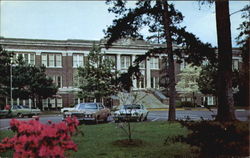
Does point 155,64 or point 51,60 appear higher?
point 51,60

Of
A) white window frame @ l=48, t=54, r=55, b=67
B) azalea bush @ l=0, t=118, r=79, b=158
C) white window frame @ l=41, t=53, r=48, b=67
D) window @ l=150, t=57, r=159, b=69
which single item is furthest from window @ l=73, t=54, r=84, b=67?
azalea bush @ l=0, t=118, r=79, b=158

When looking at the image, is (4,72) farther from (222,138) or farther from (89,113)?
(222,138)

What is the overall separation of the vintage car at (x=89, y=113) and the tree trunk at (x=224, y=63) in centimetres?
1018

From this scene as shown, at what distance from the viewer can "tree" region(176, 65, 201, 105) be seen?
4859 cm

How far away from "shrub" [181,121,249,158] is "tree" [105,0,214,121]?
35.1 feet

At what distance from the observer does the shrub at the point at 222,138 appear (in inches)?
222

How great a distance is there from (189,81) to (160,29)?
103 feet

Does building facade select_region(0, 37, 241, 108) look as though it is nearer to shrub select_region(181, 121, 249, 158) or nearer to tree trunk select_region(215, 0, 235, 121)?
tree trunk select_region(215, 0, 235, 121)

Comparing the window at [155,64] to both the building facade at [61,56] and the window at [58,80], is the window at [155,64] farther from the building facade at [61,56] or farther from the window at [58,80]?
the window at [58,80]

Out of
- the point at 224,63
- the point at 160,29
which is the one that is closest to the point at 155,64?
the point at 160,29

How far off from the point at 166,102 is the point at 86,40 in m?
16.9

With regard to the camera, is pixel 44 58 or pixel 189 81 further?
pixel 189 81

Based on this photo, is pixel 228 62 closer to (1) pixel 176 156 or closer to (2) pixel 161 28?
(1) pixel 176 156

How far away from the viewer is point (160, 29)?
19.7 m
